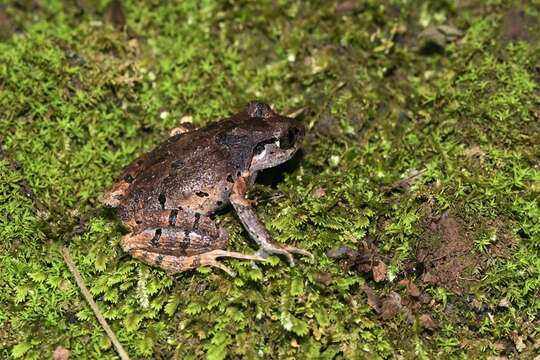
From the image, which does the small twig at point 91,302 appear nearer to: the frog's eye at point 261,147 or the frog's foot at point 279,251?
the frog's foot at point 279,251

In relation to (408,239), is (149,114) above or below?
above

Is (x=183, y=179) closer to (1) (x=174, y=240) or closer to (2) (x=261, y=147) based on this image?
(1) (x=174, y=240)

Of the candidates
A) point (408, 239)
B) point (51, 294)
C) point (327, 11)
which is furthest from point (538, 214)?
point (51, 294)

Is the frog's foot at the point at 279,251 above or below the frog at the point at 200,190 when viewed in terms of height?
below

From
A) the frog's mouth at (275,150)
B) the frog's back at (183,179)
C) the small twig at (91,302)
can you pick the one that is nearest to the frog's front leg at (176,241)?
the frog's back at (183,179)

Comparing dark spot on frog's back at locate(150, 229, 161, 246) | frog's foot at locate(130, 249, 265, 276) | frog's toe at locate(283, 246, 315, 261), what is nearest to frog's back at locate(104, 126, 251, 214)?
dark spot on frog's back at locate(150, 229, 161, 246)

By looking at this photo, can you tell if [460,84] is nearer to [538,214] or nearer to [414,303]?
[538,214]

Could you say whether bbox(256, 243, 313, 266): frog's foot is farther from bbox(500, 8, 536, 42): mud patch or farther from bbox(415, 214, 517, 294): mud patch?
bbox(500, 8, 536, 42): mud patch

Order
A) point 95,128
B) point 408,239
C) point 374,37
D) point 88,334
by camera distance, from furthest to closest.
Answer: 1. point 374,37
2. point 95,128
3. point 408,239
4. point 88,334
